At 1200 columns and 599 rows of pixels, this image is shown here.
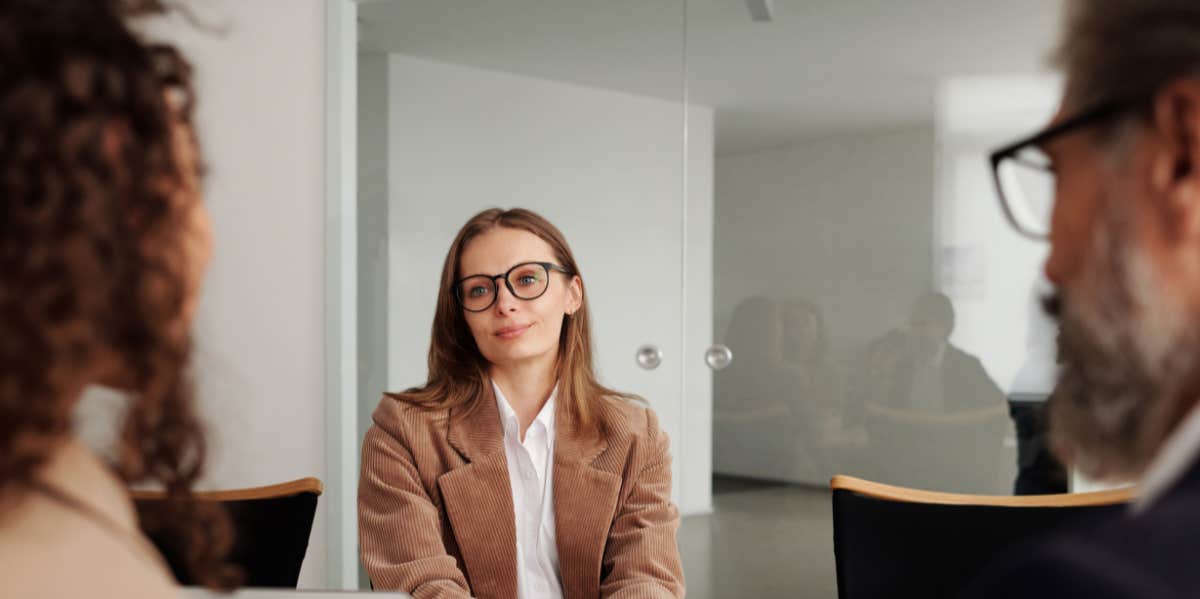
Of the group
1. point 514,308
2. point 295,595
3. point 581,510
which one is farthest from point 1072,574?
point 514,308

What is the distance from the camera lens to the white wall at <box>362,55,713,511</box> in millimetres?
3609

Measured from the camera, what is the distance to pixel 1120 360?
0.76 m

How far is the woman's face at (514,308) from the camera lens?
2209mm

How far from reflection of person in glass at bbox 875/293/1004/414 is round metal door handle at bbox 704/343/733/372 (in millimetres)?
525

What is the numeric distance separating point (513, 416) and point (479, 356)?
0.19 metres

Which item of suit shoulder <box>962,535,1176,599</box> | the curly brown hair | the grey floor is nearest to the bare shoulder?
the curly brown hair

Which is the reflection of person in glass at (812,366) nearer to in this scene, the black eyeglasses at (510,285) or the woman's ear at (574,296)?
the woman's ear at (574,296)

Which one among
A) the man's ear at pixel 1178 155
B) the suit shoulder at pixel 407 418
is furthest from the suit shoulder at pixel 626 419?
the man's ear at pixel 1178 155

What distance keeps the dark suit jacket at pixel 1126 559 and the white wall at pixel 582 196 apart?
2.97 m

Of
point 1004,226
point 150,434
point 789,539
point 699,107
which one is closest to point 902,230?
point 1004,226

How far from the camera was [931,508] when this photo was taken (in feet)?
6.52

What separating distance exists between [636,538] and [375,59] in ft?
7.95

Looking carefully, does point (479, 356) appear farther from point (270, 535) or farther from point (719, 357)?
point (719, 357)

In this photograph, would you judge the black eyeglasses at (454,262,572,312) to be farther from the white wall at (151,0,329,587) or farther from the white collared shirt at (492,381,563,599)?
the white wall at (151,0,329,587)
